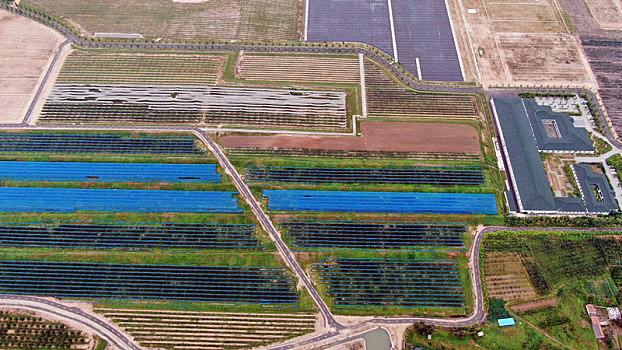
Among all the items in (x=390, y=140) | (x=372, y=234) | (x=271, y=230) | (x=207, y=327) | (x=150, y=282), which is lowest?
(x=207, y=327)

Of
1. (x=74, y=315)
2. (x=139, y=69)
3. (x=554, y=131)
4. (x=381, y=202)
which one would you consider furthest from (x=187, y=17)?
(x=554, y=131)

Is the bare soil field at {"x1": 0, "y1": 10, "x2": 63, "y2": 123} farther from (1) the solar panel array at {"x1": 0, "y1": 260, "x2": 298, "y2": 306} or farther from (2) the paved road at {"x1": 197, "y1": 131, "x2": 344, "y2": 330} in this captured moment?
(2) the paved road at {"x1": 197, "y1": 131, "x2": 344, "y2": 330}

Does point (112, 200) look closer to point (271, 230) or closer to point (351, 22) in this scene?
point (271, 230)

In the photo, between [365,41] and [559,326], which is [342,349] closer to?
[559,326]

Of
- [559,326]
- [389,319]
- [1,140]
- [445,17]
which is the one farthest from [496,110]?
[1,140]

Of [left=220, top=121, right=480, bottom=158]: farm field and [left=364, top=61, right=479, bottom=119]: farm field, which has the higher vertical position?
[left=364, top=61, right=479, bottom=119]: farm field

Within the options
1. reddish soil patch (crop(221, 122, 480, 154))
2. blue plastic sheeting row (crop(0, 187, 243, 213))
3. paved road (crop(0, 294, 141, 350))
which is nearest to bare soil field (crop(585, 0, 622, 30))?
reddish soil patch (crop(221, 122, 480, 154))
